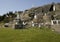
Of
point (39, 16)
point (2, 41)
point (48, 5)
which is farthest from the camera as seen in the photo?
point (48, 5)

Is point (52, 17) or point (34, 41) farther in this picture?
point (52, 17)

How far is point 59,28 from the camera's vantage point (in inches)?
2094

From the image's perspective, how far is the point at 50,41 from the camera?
33.9 meters

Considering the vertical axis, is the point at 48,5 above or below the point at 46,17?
above

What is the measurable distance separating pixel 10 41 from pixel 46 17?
4530 centimetres

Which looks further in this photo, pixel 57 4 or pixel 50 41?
pixel 57 4

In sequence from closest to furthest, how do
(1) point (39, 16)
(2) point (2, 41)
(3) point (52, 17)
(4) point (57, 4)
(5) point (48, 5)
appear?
(2) point (2, 41) < (3) point (52, 17) < (1) point (39, 16) < (4) point (57, 4) < (5) point (48, 5)

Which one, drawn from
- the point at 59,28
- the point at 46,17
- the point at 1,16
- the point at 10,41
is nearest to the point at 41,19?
the point at 46,17

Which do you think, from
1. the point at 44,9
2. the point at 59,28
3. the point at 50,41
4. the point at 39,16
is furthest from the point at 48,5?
the point at 50,41

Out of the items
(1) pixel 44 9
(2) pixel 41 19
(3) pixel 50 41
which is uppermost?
(1) pixel 44 9

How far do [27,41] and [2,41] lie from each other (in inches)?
207

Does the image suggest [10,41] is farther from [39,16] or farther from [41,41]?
[39,16]

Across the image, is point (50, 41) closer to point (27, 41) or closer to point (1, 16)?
point (27, 41)

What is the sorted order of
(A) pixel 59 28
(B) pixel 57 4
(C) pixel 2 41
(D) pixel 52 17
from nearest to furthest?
(C) pixel 2 41
(A) pixel 59 28
(D) pixel 52 17
(B) pixel 57 4
